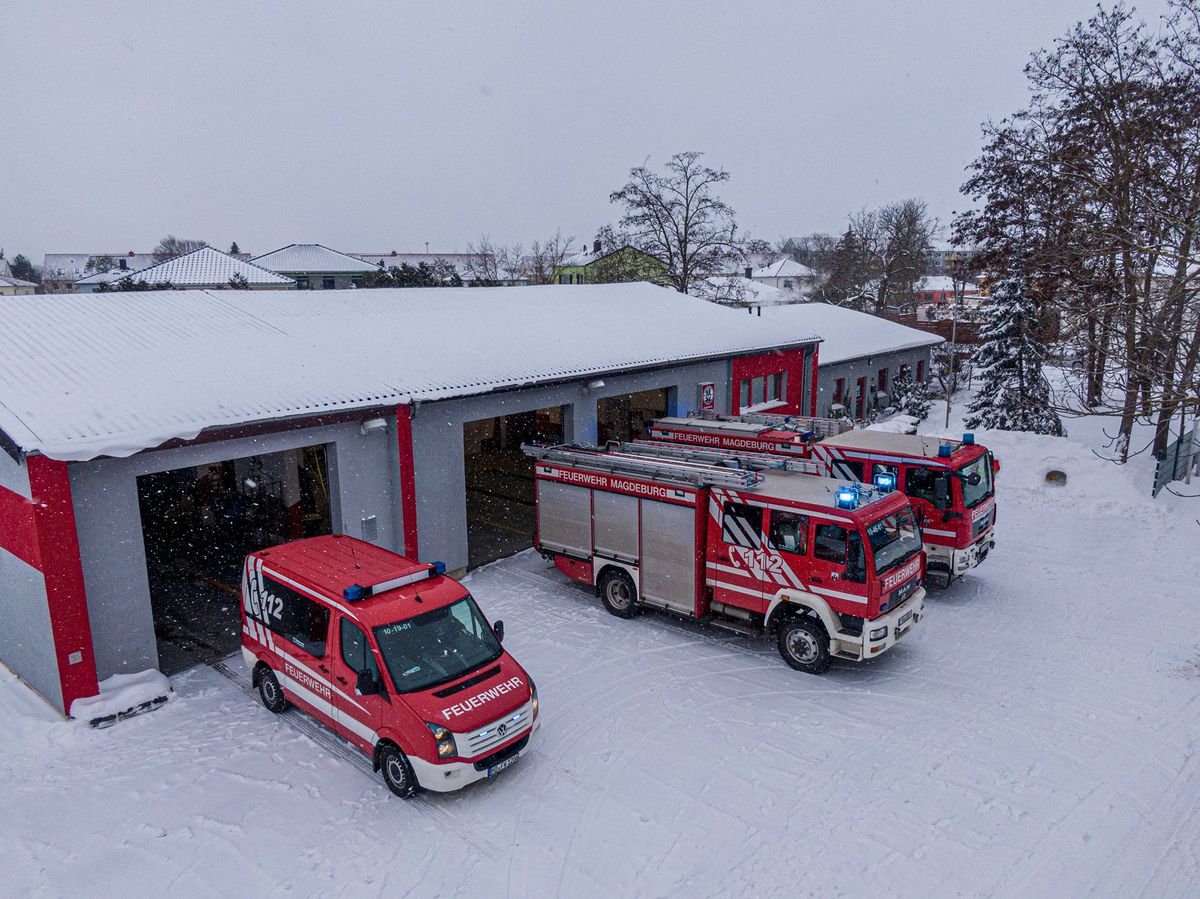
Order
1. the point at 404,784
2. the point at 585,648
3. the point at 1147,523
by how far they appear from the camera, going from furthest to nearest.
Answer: the point at 1147,523
the point at 585,648
the point at 404,784

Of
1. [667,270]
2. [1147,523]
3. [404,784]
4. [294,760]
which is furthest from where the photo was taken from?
[667,270]

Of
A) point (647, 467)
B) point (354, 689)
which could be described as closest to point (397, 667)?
point (354, 689)

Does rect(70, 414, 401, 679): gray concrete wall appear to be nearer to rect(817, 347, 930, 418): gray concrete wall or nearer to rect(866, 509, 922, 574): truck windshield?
rect(866, 509, 922, 574): truck windshield

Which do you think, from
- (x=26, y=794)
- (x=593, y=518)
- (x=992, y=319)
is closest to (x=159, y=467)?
(x=26, y=794)

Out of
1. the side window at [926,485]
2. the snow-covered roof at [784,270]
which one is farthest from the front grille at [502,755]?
the snow-covered roof at [784,270]

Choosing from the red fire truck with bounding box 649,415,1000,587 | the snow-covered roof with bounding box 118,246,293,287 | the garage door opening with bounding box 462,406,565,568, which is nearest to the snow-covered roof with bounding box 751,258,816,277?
the snow-covered roof with bounding box 118,246,293,287

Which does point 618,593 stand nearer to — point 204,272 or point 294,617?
point 294,617

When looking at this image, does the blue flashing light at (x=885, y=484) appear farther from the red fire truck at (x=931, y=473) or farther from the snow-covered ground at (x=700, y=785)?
the snow-covered ground at (x=700, y=785)

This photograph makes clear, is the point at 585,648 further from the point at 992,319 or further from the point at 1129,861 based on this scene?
the point at 992,319
